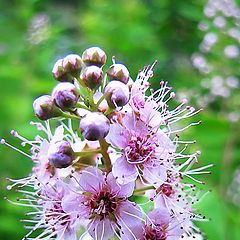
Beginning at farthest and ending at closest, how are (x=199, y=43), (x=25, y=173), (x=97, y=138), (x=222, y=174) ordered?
(x=199, y=43)
(x=25, y=173)
(x=222, y=174)
(x=97, y=138)

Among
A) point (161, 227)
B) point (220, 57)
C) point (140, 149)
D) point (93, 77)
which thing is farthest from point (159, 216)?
point (220, 57)

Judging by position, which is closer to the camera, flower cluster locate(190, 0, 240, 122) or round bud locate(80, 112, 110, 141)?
round bud locate(80, 112, 110, 141)

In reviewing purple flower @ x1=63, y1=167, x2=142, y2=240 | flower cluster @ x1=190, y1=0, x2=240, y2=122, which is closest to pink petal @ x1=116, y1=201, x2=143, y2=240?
purple flower @ x1=63, y1=167, x2=142, y2=240

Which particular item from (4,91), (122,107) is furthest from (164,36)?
(122,107)

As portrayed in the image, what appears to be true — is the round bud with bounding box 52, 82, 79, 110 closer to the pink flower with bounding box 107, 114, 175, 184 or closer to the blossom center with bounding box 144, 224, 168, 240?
the pink flower with bounding box 107, 114, 175, 184

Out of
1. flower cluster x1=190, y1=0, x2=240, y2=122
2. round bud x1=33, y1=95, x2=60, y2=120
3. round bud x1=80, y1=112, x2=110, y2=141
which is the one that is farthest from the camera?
flower cluster x1=190, y1=0, x2=240, y2=122

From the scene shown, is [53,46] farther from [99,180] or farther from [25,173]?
[99,180]
